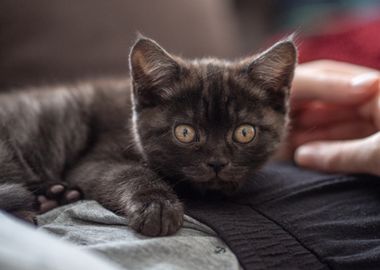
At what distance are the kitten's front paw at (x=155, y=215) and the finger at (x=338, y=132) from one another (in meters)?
0.61

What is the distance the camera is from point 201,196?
1.17 m

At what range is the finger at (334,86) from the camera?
1326 millimetres

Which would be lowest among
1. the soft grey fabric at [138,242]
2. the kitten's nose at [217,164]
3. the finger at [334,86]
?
the soft grey fabric at [138,242]

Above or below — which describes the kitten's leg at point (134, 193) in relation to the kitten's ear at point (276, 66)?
below

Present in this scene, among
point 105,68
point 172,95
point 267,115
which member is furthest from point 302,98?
point 105,68

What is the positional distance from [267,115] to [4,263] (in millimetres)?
741

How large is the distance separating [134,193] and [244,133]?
29 centimetres

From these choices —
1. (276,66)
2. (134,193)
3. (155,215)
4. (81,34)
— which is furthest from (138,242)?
(81,34)

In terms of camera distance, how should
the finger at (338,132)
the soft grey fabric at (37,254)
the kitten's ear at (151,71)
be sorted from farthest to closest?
the finger at (338,132) → the kitten's ear at (151,71) → the soft grey fabric at (37,254)

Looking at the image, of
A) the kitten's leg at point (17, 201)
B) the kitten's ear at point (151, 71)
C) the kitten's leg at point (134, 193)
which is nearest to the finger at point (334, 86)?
the kitten's ear at point (151, 71)

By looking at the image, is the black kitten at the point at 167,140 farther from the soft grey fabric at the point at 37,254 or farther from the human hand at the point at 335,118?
the soft grey fabric at the point at 37,254

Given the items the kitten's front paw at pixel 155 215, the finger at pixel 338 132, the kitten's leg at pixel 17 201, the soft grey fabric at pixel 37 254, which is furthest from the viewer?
the finger at pixel 338 132

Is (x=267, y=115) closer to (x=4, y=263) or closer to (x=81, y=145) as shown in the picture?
(x=81, y=145)

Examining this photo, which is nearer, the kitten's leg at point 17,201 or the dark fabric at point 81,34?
the kitten's leg at point 17,201
